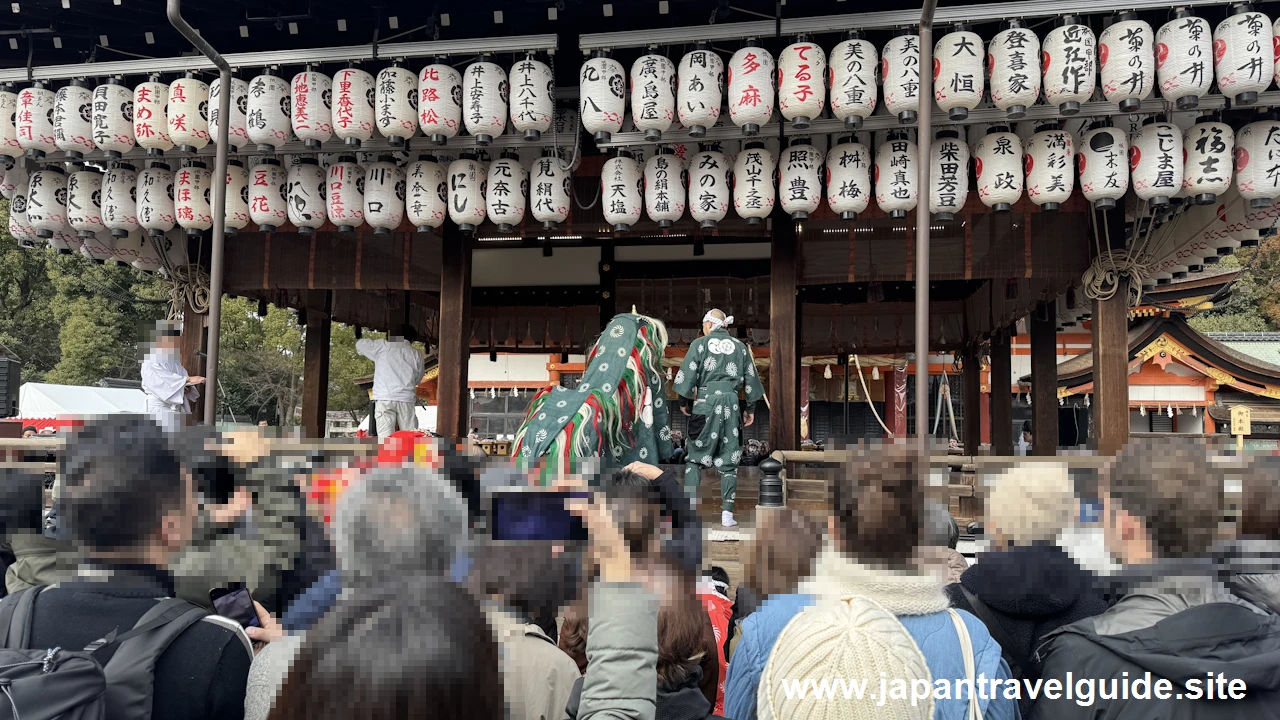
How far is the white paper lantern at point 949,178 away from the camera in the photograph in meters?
6.25

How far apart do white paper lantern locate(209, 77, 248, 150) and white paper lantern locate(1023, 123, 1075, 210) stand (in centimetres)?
668

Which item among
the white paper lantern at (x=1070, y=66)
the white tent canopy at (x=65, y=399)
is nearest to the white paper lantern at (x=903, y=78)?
the white paper lantern at (x=1070, y=66)

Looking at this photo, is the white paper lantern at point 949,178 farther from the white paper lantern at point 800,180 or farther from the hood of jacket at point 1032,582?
the hood of jacket at point 1032,582

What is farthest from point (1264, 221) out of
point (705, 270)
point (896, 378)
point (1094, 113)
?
point (896, 378)

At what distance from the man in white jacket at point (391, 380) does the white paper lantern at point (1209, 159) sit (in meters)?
7.53

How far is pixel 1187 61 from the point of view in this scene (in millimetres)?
5453

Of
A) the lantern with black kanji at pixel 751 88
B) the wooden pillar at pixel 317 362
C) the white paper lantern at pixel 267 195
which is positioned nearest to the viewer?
the lantern with black kanji at pixel 751 88

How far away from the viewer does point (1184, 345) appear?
47.9ft

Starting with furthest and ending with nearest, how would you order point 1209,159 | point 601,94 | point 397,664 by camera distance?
1. point 601,94
2. point 1209,159
3. point 397,664

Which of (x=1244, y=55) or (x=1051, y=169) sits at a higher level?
(x=1244, y=55)

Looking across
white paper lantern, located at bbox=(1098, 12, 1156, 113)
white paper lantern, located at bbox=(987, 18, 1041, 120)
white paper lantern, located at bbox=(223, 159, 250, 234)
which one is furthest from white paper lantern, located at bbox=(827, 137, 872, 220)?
white paper lantern, located at bbox=(223, 159, 250, 234)

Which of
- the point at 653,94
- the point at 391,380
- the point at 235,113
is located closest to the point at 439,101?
the point at 653,94

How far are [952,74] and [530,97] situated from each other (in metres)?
3.28

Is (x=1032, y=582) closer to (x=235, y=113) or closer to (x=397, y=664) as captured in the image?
(x=397, y=664)
